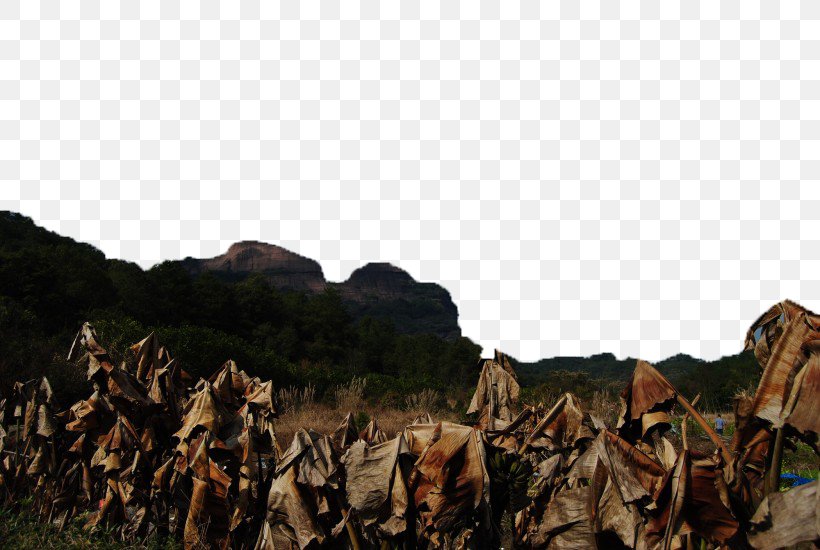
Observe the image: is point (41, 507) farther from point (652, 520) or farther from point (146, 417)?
point (652, 520)

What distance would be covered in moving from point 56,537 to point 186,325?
19241 mm

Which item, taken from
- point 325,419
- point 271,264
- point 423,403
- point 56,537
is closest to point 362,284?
point 271,264

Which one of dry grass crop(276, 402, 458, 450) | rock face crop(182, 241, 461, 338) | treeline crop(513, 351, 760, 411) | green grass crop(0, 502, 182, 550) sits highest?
rock face crop(182, 241, 461, 338)

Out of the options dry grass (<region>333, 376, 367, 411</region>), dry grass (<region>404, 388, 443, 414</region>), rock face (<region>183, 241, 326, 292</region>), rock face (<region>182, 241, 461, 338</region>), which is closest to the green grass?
dry grass (<region>333, 376, 367, 411</region>)

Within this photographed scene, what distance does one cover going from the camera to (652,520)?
203 centimetres

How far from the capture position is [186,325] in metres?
22.2

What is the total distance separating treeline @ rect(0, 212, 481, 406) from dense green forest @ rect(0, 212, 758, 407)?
6 cm

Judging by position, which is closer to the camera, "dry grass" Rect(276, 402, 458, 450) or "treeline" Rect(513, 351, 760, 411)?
"dry grass" Rect(276, 402, 458, 450)

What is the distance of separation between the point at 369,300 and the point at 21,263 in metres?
132

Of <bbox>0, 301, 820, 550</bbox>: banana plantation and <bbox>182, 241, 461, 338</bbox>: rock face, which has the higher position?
<bbox>182, 241, 461, 338</bbox>: rock face

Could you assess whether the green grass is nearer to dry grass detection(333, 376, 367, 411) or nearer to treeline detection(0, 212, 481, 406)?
treeline detection(0, 212, 481, 406)

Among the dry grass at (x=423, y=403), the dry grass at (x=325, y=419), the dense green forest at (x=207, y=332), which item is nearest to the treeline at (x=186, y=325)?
the dense green forest at (x=207, y=332)

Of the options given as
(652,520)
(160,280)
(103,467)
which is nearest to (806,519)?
(652,520)

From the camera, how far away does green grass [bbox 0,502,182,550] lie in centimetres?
369
